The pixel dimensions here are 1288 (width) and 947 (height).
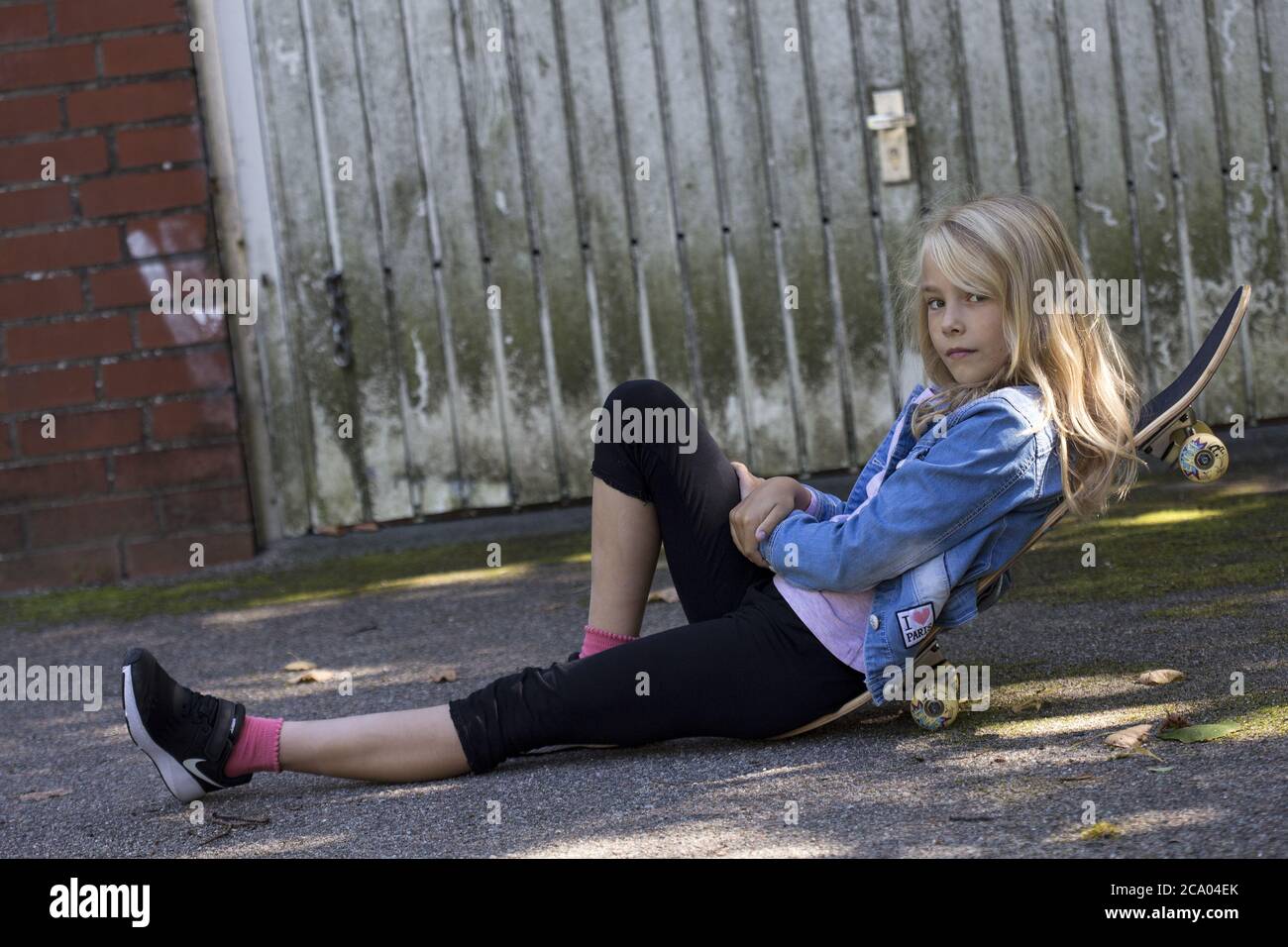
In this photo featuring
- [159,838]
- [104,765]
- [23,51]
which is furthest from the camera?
[23,51]

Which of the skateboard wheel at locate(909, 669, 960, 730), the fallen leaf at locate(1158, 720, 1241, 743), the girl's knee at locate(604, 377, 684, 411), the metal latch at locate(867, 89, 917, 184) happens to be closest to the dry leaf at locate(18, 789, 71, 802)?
the girl's knee at locate(604, 377, 684, 411)

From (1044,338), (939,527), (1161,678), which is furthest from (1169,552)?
(939,527)

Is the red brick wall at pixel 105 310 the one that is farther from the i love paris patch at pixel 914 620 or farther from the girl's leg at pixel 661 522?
the i love paris patch at pixel 914 620

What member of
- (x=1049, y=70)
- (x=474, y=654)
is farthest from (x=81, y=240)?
(x=1049, y=70)

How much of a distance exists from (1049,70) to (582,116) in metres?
1.50

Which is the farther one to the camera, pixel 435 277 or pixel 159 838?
pixel 435 277

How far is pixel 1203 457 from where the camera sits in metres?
2.66

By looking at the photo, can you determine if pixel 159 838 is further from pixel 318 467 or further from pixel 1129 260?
pixel 1129 260

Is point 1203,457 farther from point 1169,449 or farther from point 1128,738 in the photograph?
point 1128,738

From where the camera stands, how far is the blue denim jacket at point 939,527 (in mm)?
2496

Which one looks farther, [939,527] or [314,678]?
[314,678]

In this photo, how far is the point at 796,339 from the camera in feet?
16.1

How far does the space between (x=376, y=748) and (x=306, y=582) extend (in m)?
2.14

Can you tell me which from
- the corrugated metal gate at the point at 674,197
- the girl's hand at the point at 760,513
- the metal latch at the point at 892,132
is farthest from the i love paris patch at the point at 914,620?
the metal latch at the point at 892,132
